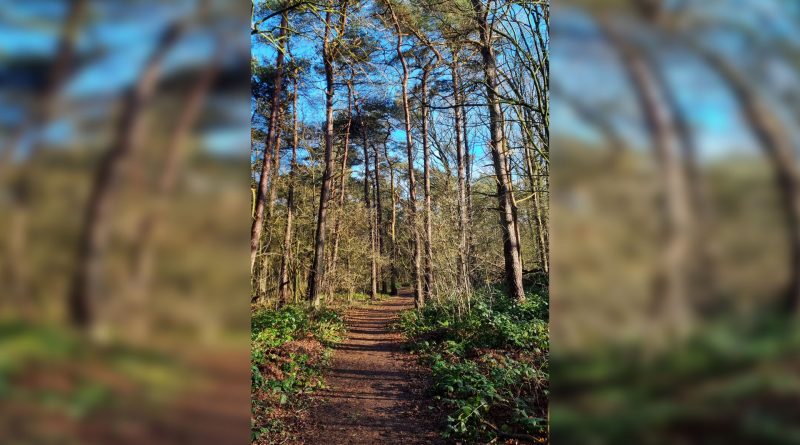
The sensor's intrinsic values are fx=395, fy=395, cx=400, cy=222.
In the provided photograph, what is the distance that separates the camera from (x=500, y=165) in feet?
24.0

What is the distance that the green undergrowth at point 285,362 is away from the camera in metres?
4.91

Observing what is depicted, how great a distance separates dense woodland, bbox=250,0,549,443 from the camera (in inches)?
174

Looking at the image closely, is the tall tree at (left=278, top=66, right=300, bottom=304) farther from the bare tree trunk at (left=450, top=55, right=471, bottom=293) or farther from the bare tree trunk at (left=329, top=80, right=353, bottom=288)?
the bare tree trunk at (left=450, top=55, right=471, bottom=293)
